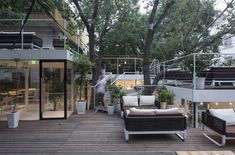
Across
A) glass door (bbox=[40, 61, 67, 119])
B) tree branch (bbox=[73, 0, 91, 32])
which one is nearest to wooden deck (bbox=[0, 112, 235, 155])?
glass door (bbox=[40, 61, 67, 119])

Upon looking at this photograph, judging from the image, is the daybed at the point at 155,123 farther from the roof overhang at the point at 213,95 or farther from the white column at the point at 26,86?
the white column at the point at 26,86

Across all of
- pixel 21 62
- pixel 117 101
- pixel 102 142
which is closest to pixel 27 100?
pixel 21 62

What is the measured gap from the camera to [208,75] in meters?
13.3

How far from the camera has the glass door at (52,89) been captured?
13.2 metres

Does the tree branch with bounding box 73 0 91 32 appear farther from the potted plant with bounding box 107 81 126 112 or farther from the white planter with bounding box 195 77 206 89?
the white planter with bounding box 195 77 206 89

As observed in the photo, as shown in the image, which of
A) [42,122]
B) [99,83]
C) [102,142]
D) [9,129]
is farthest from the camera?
[99,83]

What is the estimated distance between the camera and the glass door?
1319 cm

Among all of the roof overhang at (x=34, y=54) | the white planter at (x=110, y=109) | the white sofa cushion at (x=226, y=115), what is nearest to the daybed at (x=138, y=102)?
the white planter at (x=110, y=109)

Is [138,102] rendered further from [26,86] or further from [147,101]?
[26,86]

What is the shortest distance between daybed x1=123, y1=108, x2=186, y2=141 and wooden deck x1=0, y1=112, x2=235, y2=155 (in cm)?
28

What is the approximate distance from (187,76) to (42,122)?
7158 mm

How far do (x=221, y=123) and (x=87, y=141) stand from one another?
3.62m

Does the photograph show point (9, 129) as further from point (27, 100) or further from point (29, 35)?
point (29, 35)

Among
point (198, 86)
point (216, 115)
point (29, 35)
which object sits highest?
point (29, 35)
